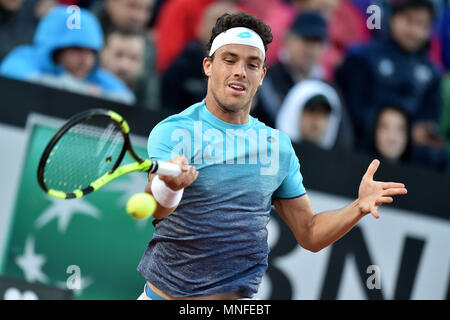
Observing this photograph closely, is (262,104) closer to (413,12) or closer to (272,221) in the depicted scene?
(272,221)

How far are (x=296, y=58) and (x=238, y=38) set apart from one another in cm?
369

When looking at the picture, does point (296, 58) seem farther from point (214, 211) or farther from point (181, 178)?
point (181, 178)

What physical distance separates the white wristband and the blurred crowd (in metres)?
2.80

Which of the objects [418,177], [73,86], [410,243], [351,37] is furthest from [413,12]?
[73,86]

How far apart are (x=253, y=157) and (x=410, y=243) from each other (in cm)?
323

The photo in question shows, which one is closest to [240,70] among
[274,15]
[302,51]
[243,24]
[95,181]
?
[243,24]

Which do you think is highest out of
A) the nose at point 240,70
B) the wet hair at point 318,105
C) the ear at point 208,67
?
the wet hair at point 318,105

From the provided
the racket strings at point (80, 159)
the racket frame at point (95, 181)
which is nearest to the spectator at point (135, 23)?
the racket strings at point (80, 159)

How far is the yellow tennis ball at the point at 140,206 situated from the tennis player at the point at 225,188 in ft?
0.89

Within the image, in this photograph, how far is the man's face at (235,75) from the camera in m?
3.87

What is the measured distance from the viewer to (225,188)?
3.84m

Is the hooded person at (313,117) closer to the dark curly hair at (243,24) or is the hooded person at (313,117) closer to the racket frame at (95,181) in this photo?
the dark curly hair at (243,24)

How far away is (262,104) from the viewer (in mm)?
7078

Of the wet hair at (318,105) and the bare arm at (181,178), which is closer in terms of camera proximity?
the bare arm at (181,178)
